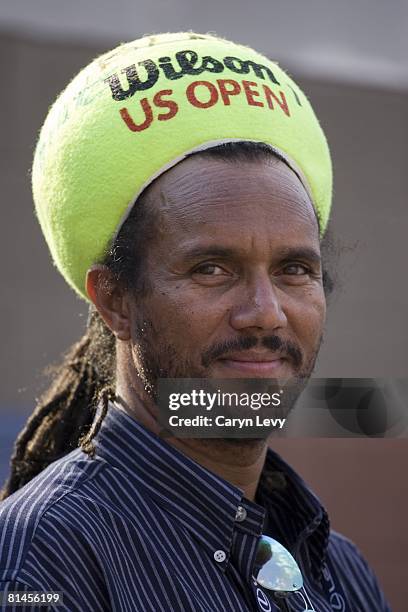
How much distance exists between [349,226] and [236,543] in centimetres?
104

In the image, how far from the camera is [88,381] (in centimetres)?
202

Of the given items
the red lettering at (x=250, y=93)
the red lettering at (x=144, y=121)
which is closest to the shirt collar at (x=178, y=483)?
the red lettering at (x=144, y=121)

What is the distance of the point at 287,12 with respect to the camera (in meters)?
5.77

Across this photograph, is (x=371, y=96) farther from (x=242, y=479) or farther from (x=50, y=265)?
(x=242, y=479)

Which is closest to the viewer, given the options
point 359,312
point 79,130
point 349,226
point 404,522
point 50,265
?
point 79,130

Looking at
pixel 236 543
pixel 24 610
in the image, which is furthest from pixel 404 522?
pixel 24 610

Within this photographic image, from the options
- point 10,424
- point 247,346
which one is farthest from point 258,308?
point 10,424

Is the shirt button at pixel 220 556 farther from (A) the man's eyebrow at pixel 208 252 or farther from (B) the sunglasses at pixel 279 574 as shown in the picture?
(A) the man's eyebrow at pixel 208 252

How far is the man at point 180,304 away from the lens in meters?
1.50

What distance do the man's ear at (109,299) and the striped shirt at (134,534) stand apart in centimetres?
15

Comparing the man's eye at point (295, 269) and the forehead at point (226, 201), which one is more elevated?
the forehead at point (226, 201)

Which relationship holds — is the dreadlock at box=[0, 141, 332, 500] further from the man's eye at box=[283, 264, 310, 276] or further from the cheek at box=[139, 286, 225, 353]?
the man's eye at box=[283, 264, 310, 276]

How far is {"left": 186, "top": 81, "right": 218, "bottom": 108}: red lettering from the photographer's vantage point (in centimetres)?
173

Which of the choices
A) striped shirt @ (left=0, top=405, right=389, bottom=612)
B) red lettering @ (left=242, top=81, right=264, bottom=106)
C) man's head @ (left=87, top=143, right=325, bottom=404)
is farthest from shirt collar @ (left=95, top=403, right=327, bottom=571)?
red lettering @ (left=242, top=81, right=264, bottom=106)
